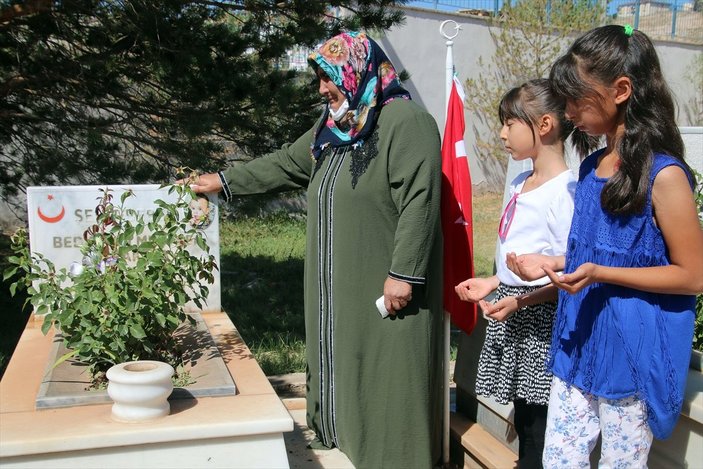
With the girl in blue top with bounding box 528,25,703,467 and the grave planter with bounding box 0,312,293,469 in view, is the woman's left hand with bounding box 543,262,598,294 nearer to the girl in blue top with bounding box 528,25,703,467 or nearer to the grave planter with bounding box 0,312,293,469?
the girl in blue top with bounding box 528,25,703,467

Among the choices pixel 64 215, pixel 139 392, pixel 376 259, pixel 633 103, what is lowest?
pixel 139 392

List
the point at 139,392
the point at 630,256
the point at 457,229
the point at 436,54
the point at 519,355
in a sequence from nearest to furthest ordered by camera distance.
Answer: the point at 630,256 < the point at 139,392 < the point at 519,355 < the point at 457,229 < the point at 436,54

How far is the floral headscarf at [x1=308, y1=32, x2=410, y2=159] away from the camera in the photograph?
254cm

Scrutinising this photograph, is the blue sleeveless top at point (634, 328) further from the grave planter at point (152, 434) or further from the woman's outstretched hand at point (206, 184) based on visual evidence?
the woman's outstretched hand at point (206, 184)

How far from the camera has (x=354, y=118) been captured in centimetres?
259

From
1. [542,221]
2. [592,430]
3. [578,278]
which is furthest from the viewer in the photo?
[542,221]

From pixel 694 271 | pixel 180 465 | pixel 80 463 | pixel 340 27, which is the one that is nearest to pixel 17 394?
pixel 80 463

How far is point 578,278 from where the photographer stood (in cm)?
170

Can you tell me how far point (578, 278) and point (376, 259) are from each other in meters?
1.02

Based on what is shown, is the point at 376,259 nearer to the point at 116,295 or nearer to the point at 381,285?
the point at 381,285

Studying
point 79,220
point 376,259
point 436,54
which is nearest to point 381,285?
point 376,259

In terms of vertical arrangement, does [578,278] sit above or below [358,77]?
below

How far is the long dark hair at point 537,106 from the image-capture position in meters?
2.35

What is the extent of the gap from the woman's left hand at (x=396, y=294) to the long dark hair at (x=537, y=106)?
63cm
